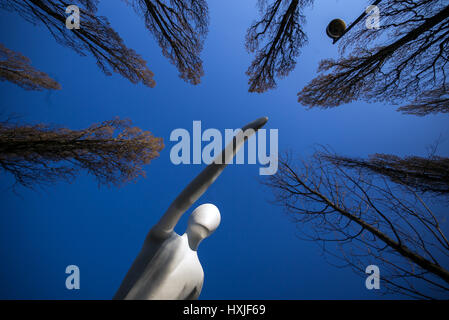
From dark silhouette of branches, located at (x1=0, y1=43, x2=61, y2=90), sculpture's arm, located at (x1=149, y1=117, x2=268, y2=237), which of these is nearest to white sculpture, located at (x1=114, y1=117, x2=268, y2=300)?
sculpture's arm, located at (x1=149, y1=117, x2=268, y2=237)

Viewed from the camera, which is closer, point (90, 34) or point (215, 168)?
point (215, 168)

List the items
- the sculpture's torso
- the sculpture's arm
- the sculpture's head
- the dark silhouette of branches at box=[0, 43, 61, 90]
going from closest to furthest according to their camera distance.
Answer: the sculpture's arm, the sculpture's torso, the sculpture's head, the dark silhouette of branches at box=[0, 43, 61, 90]

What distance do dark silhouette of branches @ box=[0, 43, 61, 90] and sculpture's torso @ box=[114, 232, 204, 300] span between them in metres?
4.11

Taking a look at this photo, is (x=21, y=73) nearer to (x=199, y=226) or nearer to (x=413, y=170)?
(x=199, y=226)

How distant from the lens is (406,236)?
1.90 m

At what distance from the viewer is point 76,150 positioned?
275 centimetres

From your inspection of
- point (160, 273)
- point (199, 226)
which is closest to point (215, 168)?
point (199, 226)

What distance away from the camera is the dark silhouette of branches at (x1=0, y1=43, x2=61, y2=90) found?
2766mm

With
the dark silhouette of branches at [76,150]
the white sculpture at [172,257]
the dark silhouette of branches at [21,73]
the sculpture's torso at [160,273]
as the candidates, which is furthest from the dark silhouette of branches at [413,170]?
the dark silhouette of branches at [21,73]

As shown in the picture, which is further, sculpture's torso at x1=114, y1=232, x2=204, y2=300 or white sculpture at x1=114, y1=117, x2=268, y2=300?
sculpture's torso at x1=114, y1=232, x2=204, y2=300

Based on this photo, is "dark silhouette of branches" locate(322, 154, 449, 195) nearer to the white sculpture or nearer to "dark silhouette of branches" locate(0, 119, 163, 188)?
the white sculpture

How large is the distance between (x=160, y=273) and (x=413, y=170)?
12.2 ft
